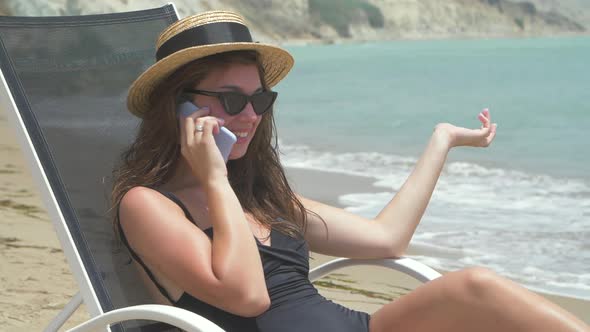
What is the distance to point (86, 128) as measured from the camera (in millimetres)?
2723

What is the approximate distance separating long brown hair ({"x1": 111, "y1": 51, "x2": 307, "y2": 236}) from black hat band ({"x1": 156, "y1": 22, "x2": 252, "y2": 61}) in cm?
4

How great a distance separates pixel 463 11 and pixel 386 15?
913cm

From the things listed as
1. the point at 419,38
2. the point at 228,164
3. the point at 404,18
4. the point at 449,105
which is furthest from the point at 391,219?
the point at 404,18

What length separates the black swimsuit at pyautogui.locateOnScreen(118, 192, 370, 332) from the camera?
2189 mm

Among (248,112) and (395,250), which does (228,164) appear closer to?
(248,112)

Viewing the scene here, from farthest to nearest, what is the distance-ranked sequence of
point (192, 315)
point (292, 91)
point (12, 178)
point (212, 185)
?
point (292, 91), point (12, 178), point (212, 185), point (192, 315)

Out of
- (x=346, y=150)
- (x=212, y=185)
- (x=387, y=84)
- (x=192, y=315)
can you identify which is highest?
(x=212, y=185)

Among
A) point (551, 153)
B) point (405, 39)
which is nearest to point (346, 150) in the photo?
point (551, 153)

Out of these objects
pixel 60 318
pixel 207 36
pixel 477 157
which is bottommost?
pixel 477 157

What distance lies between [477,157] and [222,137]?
10104 mm

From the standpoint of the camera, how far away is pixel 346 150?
1349 cm

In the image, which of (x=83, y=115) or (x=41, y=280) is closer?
(x=83, y=115)

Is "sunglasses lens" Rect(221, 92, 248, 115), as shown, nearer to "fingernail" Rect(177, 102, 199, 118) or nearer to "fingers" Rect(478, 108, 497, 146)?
"fingernail" Rect(177, 102, 199, 118)

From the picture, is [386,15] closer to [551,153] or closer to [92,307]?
[551,153]
